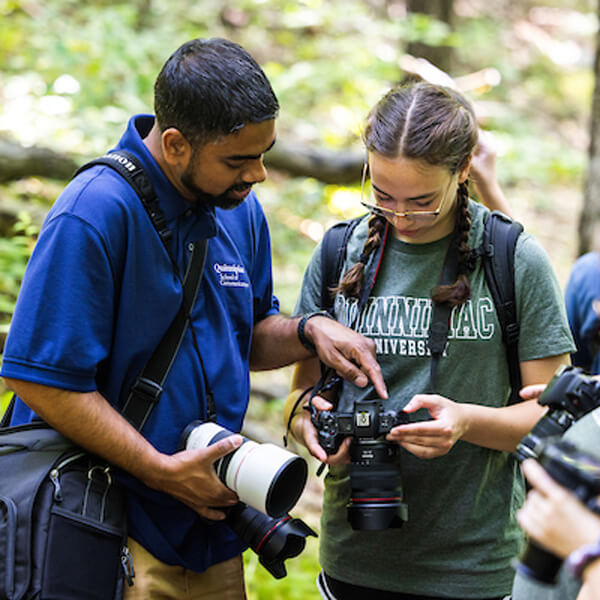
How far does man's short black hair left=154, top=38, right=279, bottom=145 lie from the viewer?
204 centimetres

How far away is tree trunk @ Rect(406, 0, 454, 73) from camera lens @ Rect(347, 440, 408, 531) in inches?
200

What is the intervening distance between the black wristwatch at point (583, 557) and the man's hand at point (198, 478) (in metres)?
0.99

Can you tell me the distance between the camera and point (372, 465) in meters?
→ 2.10

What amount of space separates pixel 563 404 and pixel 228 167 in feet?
3.74

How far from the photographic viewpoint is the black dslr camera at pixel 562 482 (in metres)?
1.23

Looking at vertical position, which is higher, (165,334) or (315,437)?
(165,334)

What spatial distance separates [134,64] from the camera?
5715 mm

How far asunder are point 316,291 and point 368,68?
4.84 m

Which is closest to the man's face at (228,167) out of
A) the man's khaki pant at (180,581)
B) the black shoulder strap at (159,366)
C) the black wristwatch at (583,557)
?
the black shoulder strap at (159,366)

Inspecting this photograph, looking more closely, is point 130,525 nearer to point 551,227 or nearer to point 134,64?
point 134,64

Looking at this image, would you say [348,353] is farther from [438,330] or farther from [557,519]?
[557,519]

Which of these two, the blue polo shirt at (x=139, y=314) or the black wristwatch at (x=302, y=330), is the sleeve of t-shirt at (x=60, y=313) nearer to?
the blue polo shirt at (x=139, y=314)

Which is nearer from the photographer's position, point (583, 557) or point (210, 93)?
point (583, 557)

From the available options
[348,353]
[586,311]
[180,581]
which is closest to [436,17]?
[586,311]
